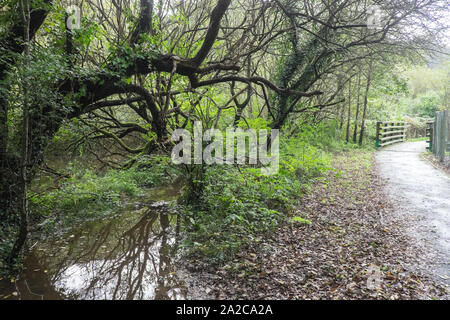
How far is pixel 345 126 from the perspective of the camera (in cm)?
2133

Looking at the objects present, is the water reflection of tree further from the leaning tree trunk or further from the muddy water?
the leaning tree trunk

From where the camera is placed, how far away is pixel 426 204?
7.21m

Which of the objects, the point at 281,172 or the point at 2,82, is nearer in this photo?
the point at 2,82

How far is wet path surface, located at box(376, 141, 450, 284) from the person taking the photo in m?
4.74

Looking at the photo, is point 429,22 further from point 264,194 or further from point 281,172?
point 264,194

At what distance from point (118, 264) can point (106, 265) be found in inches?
6.8

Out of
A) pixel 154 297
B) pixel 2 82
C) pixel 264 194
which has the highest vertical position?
pixel 2 82

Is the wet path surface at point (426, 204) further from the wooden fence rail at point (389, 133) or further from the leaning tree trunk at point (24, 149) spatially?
the wooden fence rail at point (389, 133)

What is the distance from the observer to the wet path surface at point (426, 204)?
4.74 m

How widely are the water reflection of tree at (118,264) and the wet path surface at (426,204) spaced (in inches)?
160

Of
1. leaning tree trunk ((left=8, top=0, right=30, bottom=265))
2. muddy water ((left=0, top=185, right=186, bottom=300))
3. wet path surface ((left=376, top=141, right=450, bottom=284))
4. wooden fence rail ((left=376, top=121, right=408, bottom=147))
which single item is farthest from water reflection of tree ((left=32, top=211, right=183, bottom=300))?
wooden fence rail ((left=376, top=121, right=408, bottom=147))

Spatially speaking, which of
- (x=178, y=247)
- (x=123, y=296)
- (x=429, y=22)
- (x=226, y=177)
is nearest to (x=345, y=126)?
(x=429, y=22)

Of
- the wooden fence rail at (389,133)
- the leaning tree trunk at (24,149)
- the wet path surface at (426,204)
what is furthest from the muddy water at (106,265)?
the wooden fence rail at (389,133)

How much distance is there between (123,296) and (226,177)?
3.93m
